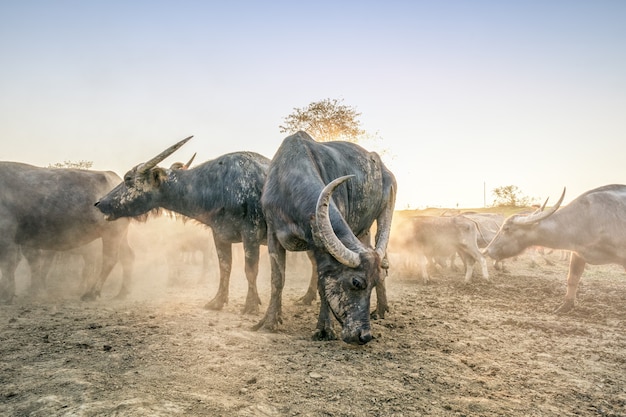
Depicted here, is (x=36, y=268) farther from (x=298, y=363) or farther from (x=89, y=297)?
(x=298, y=363)

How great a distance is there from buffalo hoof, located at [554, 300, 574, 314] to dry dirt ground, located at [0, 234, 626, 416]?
0.22 metres

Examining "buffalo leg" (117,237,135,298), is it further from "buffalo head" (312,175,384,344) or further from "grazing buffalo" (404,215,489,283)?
"grazing buffalo" (404,215,489,283)

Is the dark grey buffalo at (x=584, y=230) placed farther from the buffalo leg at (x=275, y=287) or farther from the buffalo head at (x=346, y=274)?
the buffalo leg at (x=275, y=287)

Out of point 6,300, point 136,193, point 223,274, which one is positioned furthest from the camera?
point 136,193

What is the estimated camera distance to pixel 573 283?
7191mm

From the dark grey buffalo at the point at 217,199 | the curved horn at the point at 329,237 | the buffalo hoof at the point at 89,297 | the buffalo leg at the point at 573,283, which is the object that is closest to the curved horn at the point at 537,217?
the buffalo leg at the point at 573,283

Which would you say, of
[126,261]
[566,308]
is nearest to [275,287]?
[126,261]

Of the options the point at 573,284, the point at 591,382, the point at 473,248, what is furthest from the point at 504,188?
the point at 591,382

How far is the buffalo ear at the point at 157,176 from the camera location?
23.7 ft

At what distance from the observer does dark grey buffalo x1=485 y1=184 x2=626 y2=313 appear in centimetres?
687

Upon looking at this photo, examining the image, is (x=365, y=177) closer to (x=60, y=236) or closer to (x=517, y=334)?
(x=517, y=334)

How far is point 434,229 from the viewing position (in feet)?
42.5

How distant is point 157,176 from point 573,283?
8.49 metres

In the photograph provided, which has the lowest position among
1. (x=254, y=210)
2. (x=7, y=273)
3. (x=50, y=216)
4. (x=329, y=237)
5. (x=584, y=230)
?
(x=7, y=273)
